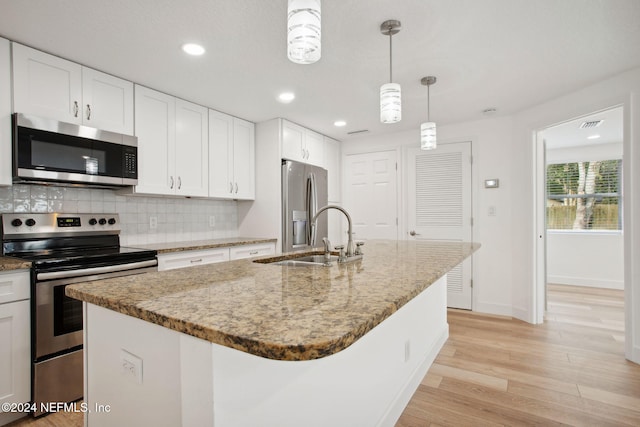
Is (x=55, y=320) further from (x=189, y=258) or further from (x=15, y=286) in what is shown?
(x=189, y=258)

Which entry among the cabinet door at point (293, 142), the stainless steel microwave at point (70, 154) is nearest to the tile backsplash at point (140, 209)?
the stainless steel microwave at point (70, 154)

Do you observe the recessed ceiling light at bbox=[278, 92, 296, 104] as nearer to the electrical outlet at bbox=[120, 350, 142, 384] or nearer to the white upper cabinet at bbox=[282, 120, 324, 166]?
the white upper cabinet at bbox=[282, 120, 324, 166]

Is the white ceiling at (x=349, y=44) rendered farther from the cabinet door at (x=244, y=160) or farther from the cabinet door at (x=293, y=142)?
the cabinet door at (x=293, y=142)

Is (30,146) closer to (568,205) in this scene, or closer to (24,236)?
(24,236)

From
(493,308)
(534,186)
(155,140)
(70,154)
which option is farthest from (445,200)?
(70,154)

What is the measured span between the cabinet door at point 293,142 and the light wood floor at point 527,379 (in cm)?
248

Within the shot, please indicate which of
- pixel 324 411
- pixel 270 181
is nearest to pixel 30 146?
pixel 270 181

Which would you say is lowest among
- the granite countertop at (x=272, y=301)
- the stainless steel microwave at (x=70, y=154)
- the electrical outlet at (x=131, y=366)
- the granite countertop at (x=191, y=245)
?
the electrical outlet at (x=131, y=366)

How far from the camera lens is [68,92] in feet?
7.24

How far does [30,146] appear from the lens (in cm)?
201

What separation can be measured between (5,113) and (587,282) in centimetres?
689

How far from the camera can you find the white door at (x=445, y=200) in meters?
3.89

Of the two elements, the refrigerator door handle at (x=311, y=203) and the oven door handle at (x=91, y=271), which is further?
the refrigerator door handle at (x=311, y=203)

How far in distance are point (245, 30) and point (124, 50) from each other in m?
0.85
